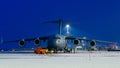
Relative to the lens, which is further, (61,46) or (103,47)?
(103,47)

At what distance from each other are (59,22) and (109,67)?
136ft

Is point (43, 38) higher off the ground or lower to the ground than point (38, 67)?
higher

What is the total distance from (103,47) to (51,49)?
6124cm

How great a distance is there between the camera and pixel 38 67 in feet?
65.6

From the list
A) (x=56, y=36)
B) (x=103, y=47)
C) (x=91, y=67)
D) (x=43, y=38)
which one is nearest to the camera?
(x=91, y=67)

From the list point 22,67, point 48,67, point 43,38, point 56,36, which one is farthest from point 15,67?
point 43,38

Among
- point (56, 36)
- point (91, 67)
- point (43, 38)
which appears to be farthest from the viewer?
point (43, 38)

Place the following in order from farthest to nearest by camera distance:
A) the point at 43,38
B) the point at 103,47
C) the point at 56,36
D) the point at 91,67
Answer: the point at 103,47 → the point at 43,38 → the point at 56,36 → the point at 91,67

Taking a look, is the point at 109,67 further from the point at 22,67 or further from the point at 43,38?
the point at 43,38

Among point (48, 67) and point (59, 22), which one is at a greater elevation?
point (59, 22)

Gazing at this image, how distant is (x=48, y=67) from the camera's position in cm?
1989

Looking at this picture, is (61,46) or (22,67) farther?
(61,46)

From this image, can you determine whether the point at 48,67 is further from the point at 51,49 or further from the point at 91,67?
the point at 51,49

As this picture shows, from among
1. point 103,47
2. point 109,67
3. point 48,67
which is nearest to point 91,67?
point 109,67
